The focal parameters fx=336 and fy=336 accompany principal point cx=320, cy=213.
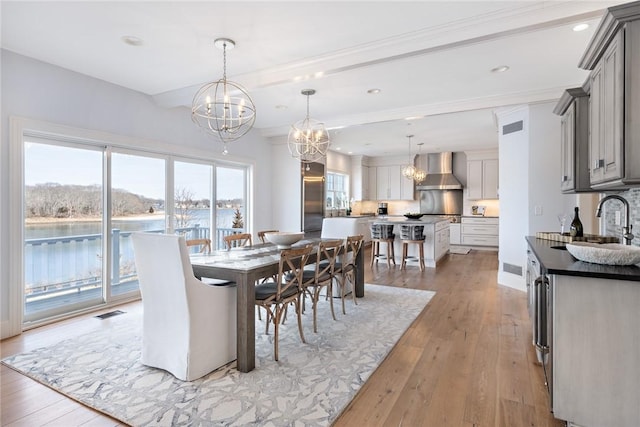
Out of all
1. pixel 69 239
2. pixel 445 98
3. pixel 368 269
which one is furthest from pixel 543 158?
pixel 69 239

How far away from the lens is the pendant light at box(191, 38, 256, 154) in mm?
2963

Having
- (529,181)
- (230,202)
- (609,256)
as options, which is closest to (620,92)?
(609,256)

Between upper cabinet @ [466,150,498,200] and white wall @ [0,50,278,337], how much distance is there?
6.80 meters

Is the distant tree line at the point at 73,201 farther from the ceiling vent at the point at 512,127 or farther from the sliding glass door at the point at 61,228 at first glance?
the ceiling vent at the point at 512,127

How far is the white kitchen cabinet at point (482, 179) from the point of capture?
9094mm

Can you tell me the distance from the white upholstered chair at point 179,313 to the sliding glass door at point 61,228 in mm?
1956

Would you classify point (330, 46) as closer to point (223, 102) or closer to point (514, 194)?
point (223, 102)

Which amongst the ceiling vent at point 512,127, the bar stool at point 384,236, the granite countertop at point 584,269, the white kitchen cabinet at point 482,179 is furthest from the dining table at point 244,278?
the white kitchen cabinet at point 482,179

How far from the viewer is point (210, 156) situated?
Result: 5492 mm

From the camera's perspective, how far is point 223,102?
2.88m

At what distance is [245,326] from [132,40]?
8.93ft

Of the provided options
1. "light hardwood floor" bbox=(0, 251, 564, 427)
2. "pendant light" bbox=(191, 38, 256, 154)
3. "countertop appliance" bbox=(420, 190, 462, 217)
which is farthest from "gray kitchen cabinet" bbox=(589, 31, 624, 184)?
"countertop appliance" bbox=(420, 190, 462, 217)

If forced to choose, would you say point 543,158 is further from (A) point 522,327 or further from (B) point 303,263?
(B) point 303,263

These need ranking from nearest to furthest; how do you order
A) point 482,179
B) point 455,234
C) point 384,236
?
1. point 384,236
2. point 482,179
3. point 455,234
